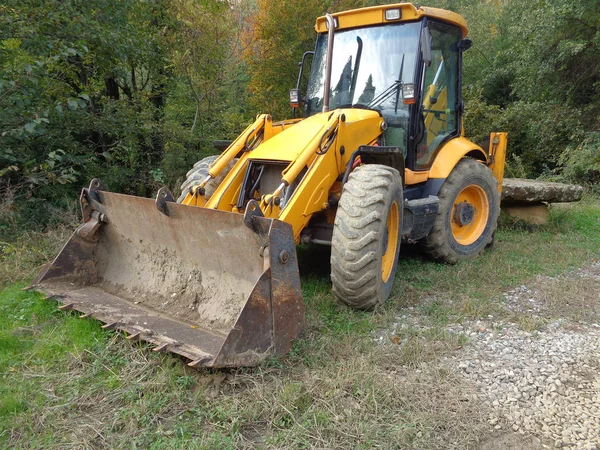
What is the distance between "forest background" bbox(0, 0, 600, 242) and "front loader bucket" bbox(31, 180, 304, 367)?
5.62 ft

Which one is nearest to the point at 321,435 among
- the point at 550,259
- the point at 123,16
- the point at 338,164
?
the point at 338,164

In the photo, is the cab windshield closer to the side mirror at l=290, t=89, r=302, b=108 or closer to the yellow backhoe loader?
the yellow backhoe loader

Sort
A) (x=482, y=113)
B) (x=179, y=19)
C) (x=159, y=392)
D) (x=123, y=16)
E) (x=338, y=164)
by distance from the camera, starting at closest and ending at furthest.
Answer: (x=159, y=392)
(x=338, y=164)
(x=123, y=16)
(x=179, y=19)
(x=482, y=113)

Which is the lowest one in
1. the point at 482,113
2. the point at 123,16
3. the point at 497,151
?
the point at 497,151

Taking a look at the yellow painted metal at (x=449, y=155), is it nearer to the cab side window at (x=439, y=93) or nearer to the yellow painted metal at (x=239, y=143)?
the cab side window at (x=439, y=93)

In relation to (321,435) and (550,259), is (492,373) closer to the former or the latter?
(321,435)

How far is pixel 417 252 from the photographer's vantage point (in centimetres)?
589

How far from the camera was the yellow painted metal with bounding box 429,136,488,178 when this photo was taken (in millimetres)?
5293

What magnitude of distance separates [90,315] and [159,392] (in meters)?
1.02

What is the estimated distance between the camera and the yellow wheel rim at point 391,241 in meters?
4.33

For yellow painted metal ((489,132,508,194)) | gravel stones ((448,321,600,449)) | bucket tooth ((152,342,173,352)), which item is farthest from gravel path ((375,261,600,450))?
yellow painted metal ((489,132,508,194))

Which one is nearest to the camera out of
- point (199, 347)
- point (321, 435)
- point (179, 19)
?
point (321, 435)

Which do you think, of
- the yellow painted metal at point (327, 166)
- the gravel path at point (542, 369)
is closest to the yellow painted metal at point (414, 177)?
the yellow painted metal at point (327, 166)

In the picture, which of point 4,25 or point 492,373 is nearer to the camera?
point 492,373
